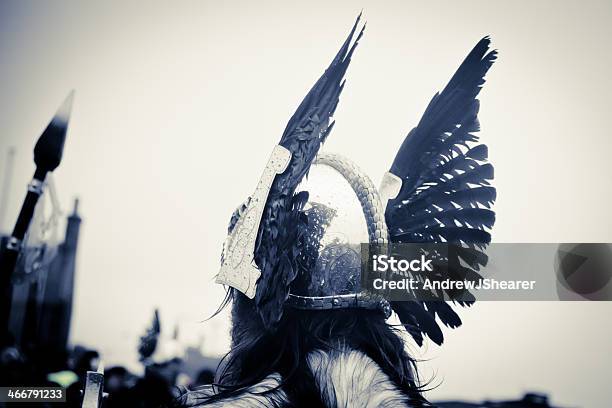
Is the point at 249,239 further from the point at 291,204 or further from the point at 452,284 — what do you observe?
the point at 452,284

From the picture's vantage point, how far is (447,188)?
184cm

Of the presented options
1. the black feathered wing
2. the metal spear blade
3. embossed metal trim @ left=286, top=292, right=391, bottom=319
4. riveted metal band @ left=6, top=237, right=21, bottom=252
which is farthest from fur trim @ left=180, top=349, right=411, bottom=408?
the metal spear blade

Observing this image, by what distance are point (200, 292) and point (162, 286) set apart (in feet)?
0.34

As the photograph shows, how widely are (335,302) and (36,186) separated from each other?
0.90 m

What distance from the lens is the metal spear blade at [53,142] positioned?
1.88 m

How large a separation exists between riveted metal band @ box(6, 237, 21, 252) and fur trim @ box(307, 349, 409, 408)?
34.8 inches

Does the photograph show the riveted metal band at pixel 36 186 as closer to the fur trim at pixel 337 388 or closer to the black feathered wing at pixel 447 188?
the fur trim at pixel 337 388

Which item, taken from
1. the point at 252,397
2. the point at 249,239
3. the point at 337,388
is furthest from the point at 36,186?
the point at 337,388

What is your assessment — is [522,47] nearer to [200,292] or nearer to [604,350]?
[604,350]

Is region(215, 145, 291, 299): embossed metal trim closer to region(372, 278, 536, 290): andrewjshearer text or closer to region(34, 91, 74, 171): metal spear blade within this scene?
region(372, 278, 536, 290): andrewjshearer text

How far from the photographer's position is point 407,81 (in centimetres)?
191

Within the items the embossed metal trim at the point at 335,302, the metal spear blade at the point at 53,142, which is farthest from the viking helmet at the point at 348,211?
the metal spear blade at the point at 53,142

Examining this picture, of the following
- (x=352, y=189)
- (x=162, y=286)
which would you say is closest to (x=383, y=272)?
(x=352, y=189)

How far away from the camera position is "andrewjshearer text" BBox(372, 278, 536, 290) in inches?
69.9
